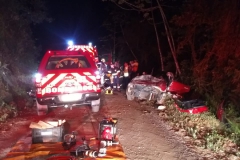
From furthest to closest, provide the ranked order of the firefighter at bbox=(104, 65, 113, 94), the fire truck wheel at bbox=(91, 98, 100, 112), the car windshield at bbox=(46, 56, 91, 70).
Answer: the firefighter at bbox=(104, 65, 113, 94) < the fire truck wheel at bbox=(91, 98, 100, 112) < the car windshield at bbox=(46, 56, 91, 70)

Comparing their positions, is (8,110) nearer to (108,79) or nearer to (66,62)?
(66,62)

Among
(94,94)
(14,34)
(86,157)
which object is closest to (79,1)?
(14,34)

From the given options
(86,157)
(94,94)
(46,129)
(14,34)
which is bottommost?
(86,157)

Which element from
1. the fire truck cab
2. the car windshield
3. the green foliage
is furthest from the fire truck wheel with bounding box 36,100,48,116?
the car windshield

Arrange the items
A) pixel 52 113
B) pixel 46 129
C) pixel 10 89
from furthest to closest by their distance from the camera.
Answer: pixel 10 89 < pixel 52 113 < pixel 46 129

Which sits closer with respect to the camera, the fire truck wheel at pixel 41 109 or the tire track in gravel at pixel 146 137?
the tire track in gravel at pixel 146 137

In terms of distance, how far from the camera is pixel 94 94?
804cm

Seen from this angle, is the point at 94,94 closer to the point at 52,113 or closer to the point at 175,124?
the point at 52,113

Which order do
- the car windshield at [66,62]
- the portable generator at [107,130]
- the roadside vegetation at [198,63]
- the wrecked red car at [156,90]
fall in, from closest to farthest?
the portable generator at [107,130], the roadside vegetation at [198,63], the car windshield at [66,62], the wrecked red car at [156,90]

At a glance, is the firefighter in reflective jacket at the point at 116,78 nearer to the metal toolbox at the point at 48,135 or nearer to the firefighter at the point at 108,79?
the firefighter at the point at 108,79

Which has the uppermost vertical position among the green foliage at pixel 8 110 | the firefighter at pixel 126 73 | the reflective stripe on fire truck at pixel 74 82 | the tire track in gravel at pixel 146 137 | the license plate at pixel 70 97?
the firefighter at pixel 126 73

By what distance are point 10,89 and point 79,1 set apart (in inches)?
1357

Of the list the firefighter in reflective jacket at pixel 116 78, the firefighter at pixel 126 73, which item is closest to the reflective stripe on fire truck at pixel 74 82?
the firefighter in reflective jacket at pixel 116 78

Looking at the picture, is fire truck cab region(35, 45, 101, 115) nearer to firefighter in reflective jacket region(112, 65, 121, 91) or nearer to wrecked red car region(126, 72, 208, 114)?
wrecked red car region(126, 72, 208, 114)
